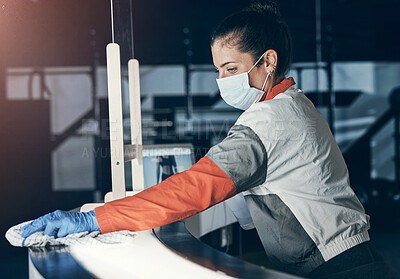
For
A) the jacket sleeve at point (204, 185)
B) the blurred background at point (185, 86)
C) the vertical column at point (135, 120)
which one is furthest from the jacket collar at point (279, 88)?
the blurred background at point (185, 86)

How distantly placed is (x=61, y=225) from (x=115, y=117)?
0.41 metres

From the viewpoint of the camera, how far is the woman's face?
1169 mm

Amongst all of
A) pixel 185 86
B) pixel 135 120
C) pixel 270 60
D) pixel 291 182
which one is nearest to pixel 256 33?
pixel 270 60

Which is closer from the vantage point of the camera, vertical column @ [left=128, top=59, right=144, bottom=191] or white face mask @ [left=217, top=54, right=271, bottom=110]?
white face mask @ [left=217, top=54, right=271, bottom=110]

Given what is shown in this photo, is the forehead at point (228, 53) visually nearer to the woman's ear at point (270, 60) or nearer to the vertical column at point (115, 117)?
the woman's ear at point (270, 60)

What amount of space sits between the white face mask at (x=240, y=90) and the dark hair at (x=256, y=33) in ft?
0.15

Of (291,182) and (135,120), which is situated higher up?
(135,120)

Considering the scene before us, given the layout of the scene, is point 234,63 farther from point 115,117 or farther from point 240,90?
point 115,117

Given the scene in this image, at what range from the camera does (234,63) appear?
1.19m

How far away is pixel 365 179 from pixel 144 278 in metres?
4.38

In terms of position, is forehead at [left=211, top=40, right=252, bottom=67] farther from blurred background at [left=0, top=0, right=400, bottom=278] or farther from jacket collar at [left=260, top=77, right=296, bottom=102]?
blurred background at [left=0, top=0, right=400, bottom=278]

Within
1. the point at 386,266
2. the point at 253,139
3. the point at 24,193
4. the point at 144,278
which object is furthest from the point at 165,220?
the point at 24,193

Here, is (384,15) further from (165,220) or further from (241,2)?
(165,220)

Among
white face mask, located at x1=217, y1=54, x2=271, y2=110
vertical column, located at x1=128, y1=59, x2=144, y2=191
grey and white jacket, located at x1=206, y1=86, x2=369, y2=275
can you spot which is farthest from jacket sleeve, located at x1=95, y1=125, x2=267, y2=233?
vertical column, located at x1=128, y1=59, x2=144, y2=191
